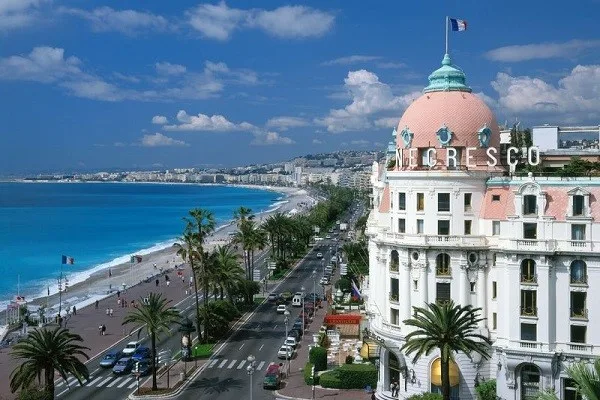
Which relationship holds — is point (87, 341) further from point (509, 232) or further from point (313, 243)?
point (313, 243)

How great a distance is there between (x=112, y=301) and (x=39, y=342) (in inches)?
2366

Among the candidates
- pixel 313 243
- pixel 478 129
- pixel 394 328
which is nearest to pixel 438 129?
pixel 478 129

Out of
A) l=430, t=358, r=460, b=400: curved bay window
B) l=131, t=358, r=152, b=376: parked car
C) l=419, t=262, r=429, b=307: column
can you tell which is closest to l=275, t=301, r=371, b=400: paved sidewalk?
l=430, t=358, r=460, b=400: curved bay window

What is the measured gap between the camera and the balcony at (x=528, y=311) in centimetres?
4853

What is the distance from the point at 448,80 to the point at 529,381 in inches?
981

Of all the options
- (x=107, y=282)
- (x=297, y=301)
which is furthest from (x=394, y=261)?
(x=107, y=282)

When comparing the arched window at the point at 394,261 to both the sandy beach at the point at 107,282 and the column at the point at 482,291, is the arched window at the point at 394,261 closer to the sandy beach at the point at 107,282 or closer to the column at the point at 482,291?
the column at the point at 482,291

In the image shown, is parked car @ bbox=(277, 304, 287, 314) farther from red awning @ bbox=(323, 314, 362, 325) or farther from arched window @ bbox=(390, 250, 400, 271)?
arched window @ bbox=(390, 250, 400, 271)

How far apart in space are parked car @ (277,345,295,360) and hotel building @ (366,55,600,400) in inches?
438

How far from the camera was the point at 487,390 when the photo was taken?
49.8 meters

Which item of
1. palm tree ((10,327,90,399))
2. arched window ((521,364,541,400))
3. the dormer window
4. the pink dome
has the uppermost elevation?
the pink dome

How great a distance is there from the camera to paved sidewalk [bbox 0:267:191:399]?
219 feet

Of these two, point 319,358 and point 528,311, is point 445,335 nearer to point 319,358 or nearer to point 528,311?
point 528,311

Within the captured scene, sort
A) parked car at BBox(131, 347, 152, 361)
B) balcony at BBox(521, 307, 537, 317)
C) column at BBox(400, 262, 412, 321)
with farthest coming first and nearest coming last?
1. parked car at BBox(131, 347, 152, 361)
2. column at BBox(400, 262, 412, 321)
3. balcony at BBox(521, 307, 537, 317)
